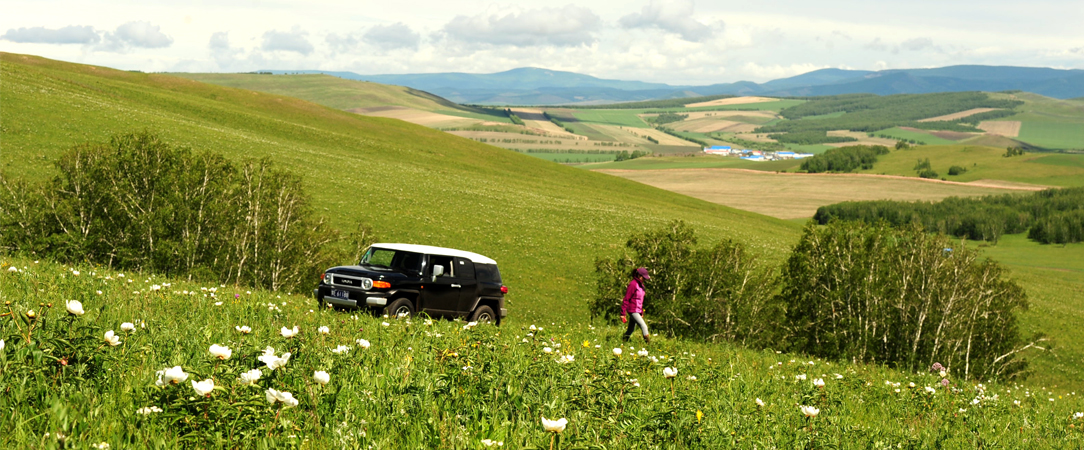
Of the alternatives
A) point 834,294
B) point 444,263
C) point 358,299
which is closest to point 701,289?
point 834,294

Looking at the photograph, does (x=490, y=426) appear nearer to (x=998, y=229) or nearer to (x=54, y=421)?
(x=54, y=421)

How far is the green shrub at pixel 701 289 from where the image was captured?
31.8 metres

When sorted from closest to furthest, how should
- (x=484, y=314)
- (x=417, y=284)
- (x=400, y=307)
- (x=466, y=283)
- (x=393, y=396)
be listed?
(x=393, y=396) < (x=400, y=307) < (x=417, y=284) < (x=466, y=283) < (x=484, y=314)

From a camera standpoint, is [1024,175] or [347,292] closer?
[347,292]

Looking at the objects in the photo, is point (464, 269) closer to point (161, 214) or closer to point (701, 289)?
point (161, 214)

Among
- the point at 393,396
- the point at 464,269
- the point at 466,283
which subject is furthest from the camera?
the point at 464,269

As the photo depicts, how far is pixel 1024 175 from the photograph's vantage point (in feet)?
654

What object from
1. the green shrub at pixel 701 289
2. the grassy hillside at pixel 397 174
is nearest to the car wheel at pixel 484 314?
the green shrub at pixel 701 289

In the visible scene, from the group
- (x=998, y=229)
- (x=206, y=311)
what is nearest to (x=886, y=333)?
(x=206, y=311)

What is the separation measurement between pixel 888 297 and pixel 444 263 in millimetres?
25591

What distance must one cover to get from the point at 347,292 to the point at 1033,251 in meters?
158

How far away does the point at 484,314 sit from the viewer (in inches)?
725

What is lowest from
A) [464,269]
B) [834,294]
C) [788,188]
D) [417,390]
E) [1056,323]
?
[788,188]

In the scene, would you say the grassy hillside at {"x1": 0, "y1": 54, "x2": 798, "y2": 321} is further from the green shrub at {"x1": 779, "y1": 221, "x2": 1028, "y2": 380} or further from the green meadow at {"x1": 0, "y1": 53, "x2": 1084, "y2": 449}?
the green meadow at {"x1": 0, "y1": 53, "x2": 1084, "y2": 449}
